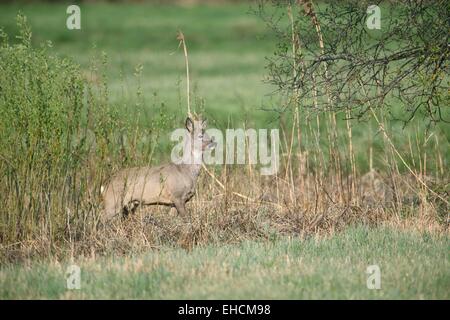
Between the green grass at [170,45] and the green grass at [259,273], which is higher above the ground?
the green grass at [170,45]

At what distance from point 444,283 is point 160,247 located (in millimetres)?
3075

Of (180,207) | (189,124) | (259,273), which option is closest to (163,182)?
(180,207)

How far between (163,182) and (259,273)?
2835mm

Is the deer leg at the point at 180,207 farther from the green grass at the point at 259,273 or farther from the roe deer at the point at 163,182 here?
the green grass at the point at 259,273

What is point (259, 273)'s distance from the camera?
312 inches

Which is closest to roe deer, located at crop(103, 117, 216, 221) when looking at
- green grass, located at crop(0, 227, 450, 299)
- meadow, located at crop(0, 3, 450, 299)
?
meadow, located at crop(0, 3, 450, 299)

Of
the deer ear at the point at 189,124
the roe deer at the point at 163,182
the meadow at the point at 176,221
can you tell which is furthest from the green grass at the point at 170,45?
the deer ear at the point at 189,124

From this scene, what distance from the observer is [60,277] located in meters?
7.87

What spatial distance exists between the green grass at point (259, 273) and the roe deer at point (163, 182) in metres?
1.37

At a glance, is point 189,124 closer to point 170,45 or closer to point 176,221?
point 176,221

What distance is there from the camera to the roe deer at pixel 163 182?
33.0 ft
